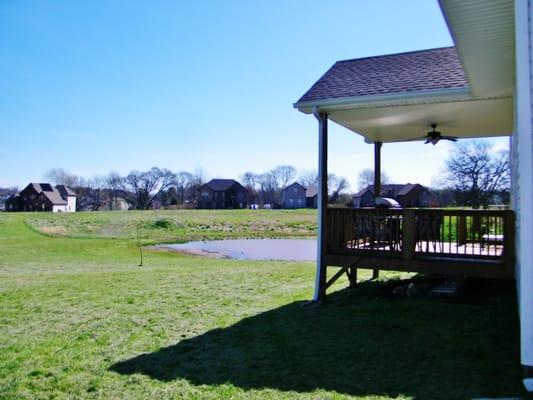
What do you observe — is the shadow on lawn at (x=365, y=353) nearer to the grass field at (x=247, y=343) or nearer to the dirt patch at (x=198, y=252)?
the grass field at (x=247, y=343)

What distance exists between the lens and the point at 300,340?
15.5ft

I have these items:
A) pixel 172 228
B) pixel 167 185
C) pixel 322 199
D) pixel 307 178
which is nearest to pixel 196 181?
pixel 167 185

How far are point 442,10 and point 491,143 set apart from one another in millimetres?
24614

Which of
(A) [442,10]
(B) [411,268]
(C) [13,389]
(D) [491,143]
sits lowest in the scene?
(C) [13,389]

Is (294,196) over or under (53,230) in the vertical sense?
over

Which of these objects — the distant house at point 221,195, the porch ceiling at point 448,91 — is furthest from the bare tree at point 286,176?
the porch ceiling at point 448,91

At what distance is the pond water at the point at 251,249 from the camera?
1914 cm

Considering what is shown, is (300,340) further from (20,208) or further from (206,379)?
(20,208)

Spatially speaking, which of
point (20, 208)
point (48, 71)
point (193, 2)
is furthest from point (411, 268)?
point (20, 208)

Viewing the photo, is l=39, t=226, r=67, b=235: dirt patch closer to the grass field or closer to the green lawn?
the green lawn

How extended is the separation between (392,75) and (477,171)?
2084cm

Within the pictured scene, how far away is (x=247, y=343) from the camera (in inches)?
183

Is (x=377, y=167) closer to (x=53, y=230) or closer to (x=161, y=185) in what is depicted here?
(x=53, y=230)

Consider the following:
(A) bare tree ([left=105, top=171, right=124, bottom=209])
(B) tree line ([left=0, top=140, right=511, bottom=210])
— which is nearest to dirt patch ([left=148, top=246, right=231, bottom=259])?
(B) tree line ([left=0, top=140, right=511, bottom=210])
